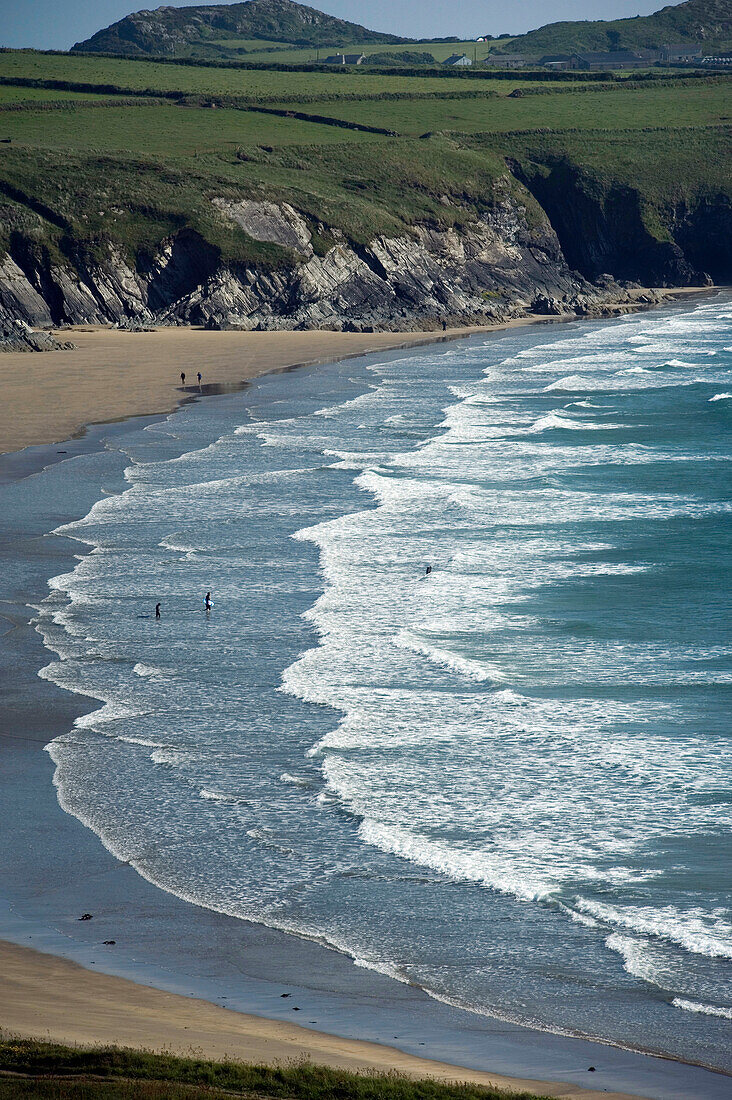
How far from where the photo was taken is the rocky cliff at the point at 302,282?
86562 millimetres

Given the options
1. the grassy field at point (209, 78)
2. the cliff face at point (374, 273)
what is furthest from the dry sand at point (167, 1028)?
the grassy field at point (209, 78)

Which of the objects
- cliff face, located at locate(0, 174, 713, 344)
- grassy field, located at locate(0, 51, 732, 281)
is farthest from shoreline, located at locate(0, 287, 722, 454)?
grassy field, located at locate(0, 51, 732, 281)

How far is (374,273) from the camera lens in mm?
99938

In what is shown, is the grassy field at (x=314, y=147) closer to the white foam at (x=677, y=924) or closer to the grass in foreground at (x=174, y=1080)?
the white foam at (x=677, y=924)

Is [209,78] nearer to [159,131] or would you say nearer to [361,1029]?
[159,131]

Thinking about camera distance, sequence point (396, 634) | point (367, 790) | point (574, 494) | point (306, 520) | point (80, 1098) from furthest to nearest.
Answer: point (574, 494) → point (306, 520) → point (396, 634) → point (367, 790) → point (80, 1098)

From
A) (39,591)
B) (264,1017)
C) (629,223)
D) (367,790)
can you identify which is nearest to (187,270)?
(629,223)

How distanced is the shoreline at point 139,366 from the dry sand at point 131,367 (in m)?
0.05

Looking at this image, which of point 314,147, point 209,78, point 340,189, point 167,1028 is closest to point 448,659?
point 167,1028

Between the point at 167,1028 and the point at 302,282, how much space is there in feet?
283

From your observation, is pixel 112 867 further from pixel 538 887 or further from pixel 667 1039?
pixel 667 1039

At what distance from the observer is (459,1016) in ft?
45.4

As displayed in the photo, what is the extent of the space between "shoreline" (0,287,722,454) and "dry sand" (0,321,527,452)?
0.05 m

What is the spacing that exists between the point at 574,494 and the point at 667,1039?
3005 cm
